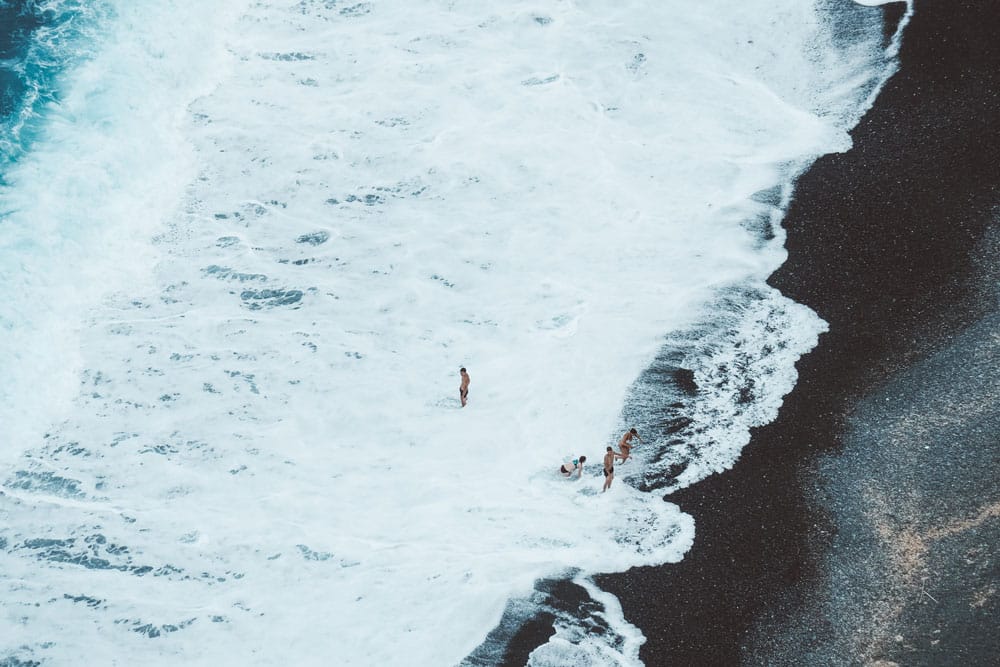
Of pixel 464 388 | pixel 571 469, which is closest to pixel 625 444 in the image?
pixel 571 469

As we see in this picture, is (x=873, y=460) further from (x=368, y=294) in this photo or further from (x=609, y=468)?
(x=368, y=294)

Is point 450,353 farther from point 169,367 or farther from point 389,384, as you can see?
point 169,367

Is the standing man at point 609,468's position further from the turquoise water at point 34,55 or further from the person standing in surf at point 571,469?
the turquoise water at point 34,55

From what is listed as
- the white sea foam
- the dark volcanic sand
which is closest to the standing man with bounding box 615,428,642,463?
the white sea foam

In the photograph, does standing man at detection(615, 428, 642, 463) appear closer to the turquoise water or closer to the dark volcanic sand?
the dark volcanic sand

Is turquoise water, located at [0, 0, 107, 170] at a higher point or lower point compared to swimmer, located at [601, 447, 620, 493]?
higher
